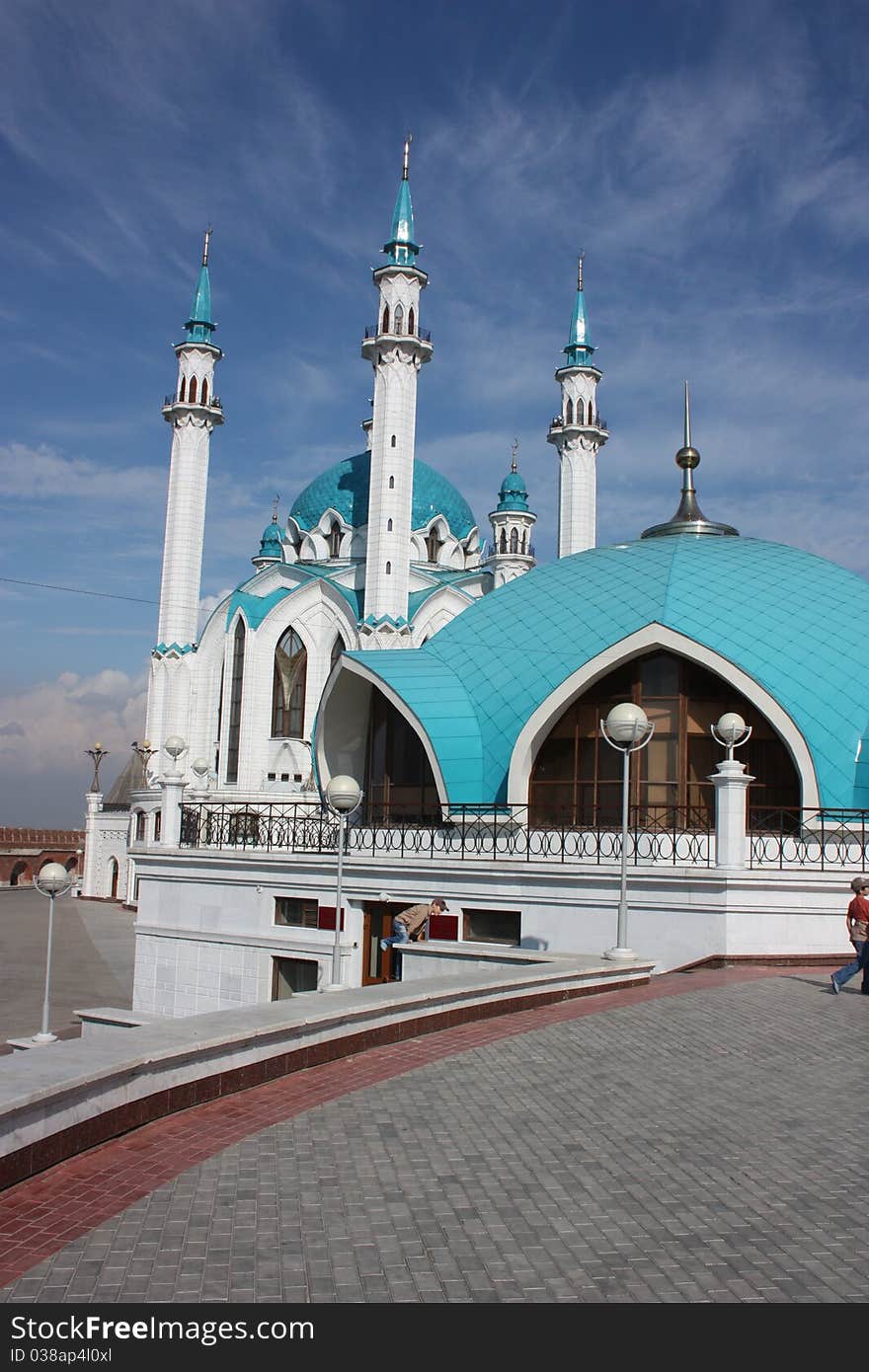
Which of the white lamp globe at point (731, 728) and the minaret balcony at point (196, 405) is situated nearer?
the white lamp globe at point (731, 728)

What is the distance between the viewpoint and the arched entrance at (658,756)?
55.9 feet

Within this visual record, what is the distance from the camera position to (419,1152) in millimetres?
5492

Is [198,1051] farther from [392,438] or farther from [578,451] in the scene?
[578,451]

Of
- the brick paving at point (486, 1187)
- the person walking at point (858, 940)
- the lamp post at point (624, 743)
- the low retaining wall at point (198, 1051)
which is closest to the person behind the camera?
the brick paving at point (486, 1187)

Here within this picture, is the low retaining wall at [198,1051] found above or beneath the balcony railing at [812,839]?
beneath

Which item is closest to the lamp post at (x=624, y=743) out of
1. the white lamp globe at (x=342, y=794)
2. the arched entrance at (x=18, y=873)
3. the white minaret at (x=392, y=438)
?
the white lamp globe at (x=342, y=794)

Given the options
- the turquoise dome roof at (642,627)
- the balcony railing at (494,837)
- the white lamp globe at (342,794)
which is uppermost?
the turquoise dome roof at (642,627)

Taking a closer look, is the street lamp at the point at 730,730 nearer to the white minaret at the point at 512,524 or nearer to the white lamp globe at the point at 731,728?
the white lamp globe at the point at 731,728

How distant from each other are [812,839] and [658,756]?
286cm

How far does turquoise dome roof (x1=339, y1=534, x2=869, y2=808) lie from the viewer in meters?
16.6

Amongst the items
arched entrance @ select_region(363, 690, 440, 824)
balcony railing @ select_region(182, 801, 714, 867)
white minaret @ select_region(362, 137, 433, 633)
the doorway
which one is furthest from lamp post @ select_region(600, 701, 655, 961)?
white minaret @ select_region(362, 137, 433, 633)

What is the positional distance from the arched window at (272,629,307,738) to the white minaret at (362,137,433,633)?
4865 millimetres

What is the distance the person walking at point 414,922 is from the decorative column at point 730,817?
343 centimetres

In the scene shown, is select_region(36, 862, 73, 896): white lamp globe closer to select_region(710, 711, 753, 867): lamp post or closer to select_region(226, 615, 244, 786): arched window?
select_region(710, 711, 753, 867): lamp post
